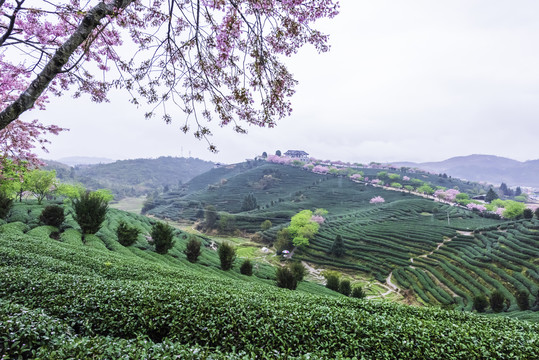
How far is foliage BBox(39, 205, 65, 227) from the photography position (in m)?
14.4

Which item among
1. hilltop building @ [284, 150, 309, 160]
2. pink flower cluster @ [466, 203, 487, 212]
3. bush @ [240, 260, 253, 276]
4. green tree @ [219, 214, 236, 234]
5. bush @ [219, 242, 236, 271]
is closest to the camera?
bush @ [219, 242, 236, 271]

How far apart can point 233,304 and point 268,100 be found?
12.7 feet

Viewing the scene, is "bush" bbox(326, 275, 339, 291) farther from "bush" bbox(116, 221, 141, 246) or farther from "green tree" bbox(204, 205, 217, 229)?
"green tree" bbox(204, 205, 217, 229)

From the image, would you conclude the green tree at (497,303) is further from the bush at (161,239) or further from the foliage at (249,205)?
the foliage at (249,205)

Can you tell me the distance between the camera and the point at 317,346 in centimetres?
339

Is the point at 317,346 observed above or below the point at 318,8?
below

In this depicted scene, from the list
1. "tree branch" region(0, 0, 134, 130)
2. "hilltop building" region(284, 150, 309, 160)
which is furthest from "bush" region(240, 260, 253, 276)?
"hilltop building" region(284, 150, 309, 160)

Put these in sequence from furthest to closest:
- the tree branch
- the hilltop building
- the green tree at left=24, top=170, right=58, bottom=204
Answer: the hilltop building < the green tree at left=24, top=170, right=58, bottom=204 < the tree branch

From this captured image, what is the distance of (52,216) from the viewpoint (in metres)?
14.5

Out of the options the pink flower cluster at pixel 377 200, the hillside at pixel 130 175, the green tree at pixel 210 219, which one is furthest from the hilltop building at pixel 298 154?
the green tree at pixel 210 219

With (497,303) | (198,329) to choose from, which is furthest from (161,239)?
(497,303)

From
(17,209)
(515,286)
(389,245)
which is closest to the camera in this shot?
(17,209)

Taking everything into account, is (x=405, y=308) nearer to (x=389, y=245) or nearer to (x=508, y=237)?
(x=389, y=245)

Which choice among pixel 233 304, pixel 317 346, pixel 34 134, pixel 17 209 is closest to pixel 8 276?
pixel 233 304
